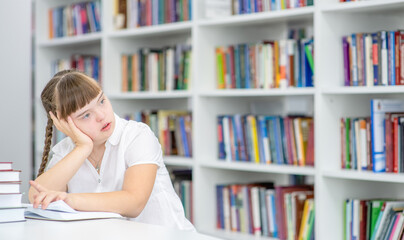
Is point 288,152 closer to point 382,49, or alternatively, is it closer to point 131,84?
point 382,49

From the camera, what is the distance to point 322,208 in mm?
2949

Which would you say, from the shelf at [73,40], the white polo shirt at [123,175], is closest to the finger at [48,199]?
the white polo shirt at [123,175]

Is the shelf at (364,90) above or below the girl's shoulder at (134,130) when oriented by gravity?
above

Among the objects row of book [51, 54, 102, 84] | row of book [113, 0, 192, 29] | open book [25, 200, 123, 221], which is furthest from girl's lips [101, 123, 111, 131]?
row of book [51, 54, 102, 84]

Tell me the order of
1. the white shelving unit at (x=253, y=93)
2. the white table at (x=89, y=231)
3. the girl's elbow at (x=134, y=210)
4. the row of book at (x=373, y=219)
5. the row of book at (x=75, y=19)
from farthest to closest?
1. the row of book at (x=75, y=19)
2. the white shelving unit at (x=253, y=93)
3. the row of book at (x=373, y=219)
4. the girl's elbow at (x=134, y=210)
5. the white table at (x=89, y=231)

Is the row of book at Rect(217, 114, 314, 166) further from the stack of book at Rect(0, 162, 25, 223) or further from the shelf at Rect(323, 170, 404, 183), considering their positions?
the stack of book at Rect(0, 162, 25, 223)

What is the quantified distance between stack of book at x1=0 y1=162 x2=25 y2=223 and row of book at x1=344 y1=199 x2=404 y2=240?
1.65 m

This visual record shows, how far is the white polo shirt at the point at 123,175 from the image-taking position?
216 cm

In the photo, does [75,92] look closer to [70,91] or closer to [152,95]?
[70,91]

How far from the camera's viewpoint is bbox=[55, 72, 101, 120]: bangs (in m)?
2.04

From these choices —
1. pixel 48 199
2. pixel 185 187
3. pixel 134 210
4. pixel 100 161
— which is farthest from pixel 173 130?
pixel 48 199

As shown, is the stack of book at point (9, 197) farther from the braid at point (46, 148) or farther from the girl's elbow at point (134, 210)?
the braid at point (46, 148)

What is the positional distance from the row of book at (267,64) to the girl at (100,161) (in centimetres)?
120

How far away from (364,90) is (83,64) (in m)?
2.17
